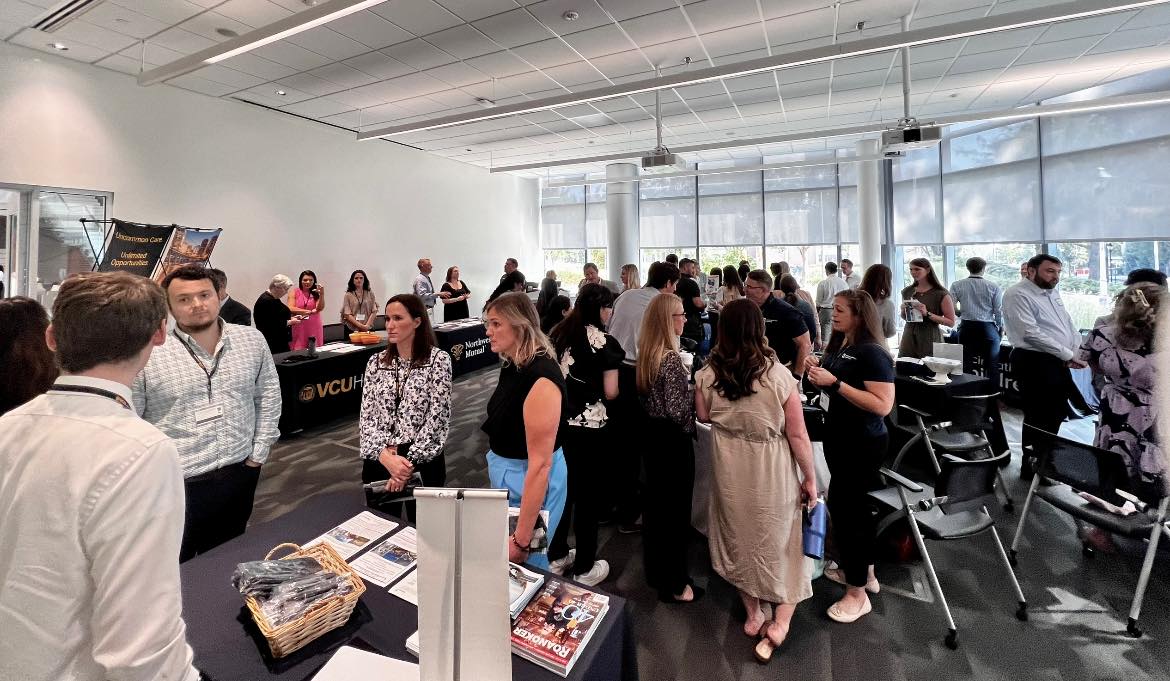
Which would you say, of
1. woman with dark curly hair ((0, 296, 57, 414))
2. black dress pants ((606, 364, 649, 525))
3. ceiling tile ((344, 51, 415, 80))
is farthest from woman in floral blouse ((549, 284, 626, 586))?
ceiling tile ((344, 51, 415, 80))

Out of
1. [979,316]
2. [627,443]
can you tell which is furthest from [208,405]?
[979,316]

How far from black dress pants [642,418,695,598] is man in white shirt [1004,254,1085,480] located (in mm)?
3057

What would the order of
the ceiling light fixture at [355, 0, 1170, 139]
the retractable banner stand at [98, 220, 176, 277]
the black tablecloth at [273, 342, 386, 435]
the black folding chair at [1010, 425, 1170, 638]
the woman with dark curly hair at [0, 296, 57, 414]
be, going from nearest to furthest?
the woman with dark curly hair at [0, 296, 57, 414]
the black folding chair at [1010, 425, 1170, 638]
the ceiling light fixture at [355, 0, 1170, 139]
the black tablecloth at [273, 342, 386, 435]
the retractable banner stand at [98, 220, 176, 277]

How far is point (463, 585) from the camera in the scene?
2.93 feet

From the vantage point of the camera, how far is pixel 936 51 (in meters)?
5.27

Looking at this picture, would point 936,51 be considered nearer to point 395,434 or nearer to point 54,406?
point 395,434

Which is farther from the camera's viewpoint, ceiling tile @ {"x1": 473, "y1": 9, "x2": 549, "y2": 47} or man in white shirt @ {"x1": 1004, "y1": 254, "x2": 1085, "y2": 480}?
ceiling tile @ {"x1": 473, "y1": 9, "x2": 549, "y2": 47}

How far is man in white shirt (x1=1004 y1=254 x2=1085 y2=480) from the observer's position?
3850mm

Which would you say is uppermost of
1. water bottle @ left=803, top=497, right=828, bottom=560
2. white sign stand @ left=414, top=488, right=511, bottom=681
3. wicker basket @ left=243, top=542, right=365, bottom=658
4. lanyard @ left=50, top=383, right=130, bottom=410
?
lanyard @ left=50, top=383, right=130, bottom=410

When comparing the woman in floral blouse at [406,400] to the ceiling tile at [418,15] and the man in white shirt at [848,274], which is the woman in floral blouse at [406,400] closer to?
the ceiling tile at [418,15]

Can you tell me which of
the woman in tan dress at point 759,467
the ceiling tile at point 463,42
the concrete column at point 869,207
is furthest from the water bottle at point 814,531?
the concrete column at point 869,207

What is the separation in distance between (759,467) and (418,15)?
177 inches

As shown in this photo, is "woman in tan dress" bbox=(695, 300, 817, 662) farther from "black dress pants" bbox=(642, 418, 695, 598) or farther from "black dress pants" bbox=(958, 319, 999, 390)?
"black dress pants" bbox=(958, 319, 999, 390)

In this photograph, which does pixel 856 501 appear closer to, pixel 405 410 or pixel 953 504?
pixel 953 504
